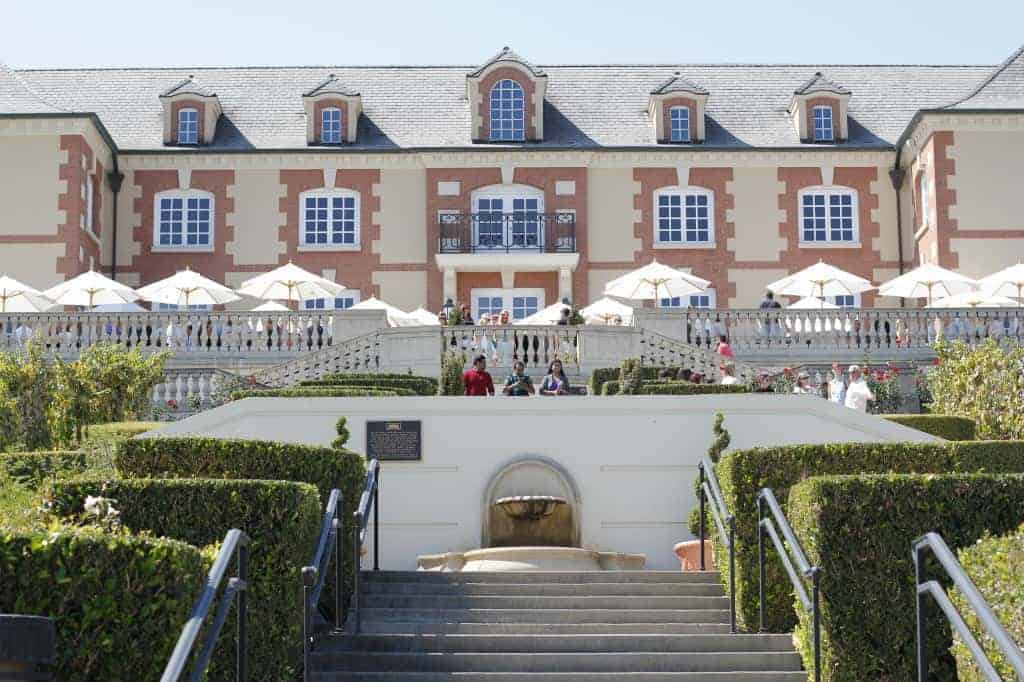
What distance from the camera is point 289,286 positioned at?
3356 centimetres

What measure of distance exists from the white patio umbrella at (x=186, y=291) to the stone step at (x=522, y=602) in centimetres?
2035

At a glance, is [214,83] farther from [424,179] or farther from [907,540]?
[907,540]

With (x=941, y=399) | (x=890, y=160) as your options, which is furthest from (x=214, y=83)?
(x=941, y=399)

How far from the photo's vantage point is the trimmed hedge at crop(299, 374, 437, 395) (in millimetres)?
23195

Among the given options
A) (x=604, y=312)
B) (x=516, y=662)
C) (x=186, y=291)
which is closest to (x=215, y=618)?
(x=516, y=662)

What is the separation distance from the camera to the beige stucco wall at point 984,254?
3600cm

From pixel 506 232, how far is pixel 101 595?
3086 centimetres

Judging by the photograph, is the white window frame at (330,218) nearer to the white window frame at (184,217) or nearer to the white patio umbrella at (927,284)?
the white window frame at (184,217)

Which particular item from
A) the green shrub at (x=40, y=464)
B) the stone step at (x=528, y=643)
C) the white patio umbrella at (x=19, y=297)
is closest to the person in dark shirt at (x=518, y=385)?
the green shrub at (x=40, y=464)

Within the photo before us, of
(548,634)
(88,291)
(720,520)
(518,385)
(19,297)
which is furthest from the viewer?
(19,297)

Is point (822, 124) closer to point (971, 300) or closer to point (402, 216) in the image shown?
point (971, 300)

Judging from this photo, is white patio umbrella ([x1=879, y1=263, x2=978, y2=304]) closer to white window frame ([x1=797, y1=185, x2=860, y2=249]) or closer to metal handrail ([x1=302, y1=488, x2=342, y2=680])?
white window frame ([x1=797, y1=185, x2=860, y2=249])

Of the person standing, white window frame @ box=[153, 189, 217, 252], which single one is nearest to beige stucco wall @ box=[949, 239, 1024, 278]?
the person standing

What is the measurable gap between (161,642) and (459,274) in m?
30.6
